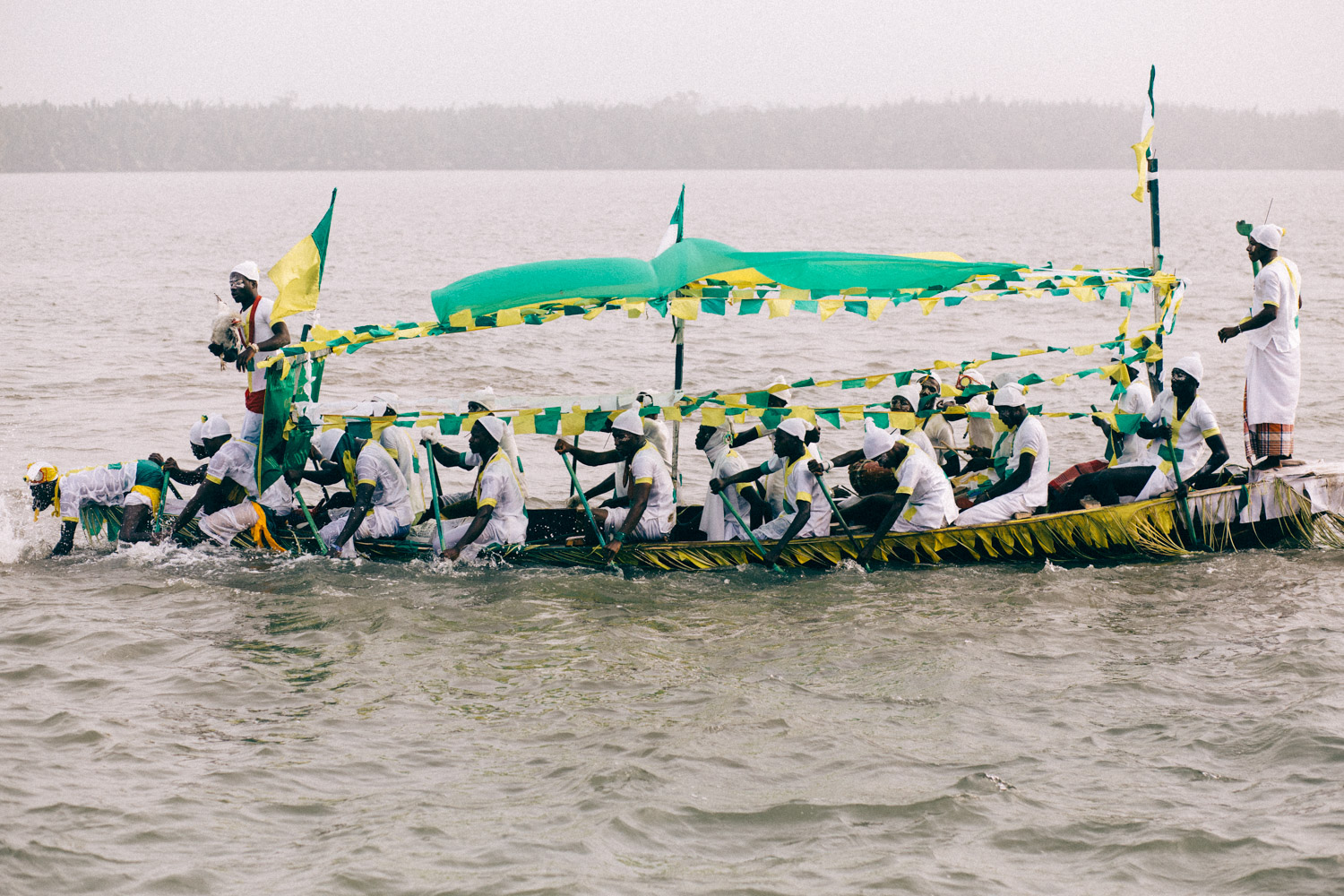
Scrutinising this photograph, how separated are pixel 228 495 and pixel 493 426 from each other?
2.48m

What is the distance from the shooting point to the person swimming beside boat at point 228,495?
439 inches

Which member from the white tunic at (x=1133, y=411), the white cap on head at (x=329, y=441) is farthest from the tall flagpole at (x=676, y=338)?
the white tunic at (x=1133, y=411)

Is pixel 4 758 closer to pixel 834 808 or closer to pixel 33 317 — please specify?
pixel 834 808

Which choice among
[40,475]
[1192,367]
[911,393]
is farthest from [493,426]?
[1192,367]

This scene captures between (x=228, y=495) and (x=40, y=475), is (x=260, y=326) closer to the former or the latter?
(x=228, y=495)

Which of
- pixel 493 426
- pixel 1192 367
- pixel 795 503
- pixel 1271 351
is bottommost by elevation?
pixel 795 503

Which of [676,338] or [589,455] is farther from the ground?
[676,338]

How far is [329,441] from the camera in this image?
1123 cm

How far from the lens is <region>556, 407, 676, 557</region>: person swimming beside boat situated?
1068 centimetres

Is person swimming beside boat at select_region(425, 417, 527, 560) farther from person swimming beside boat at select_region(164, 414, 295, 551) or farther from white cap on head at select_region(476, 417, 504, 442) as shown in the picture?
person swimming beside boat at select_region(164, 414, 295, 551)

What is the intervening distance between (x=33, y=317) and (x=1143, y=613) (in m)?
25.7

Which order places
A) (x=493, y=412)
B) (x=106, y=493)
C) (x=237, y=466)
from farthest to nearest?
1. (x=106, y=493)
2. (x=237, y=466)
3. (x=493, y=412)

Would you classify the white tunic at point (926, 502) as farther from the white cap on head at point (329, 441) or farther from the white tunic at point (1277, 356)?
the white cap on head at point (329, 441)

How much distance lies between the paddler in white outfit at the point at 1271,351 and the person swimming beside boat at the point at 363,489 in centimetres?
703
